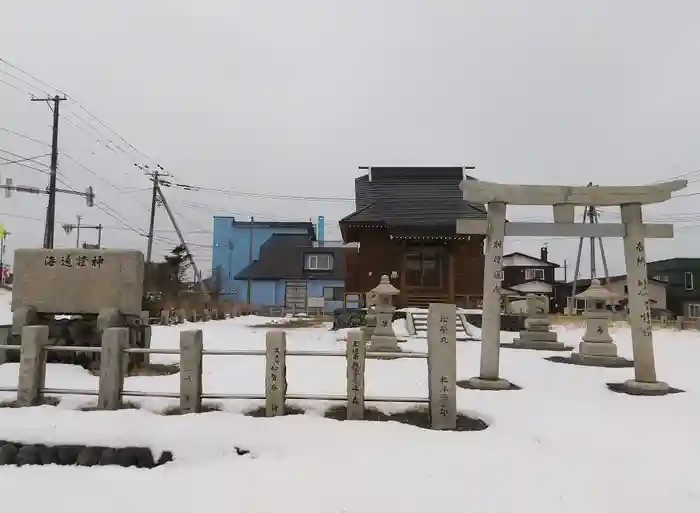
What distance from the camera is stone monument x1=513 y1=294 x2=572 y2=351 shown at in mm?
15741

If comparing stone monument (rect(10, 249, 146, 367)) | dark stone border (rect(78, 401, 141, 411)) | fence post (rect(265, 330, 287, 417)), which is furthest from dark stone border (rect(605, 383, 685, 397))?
stone monument (rect(10, 249, 146, 367))

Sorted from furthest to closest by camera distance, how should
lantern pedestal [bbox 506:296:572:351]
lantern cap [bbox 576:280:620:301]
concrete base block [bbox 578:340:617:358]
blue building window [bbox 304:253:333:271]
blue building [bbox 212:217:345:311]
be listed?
blue building window [bbox 304:253:333:271]
blue building [bbox 212:217:345:311]
lantern pedestal [bbox 506:296:572:351]
lantern cap [bbox 576:280:620:301]
concrete base block [bbox 578:340:617:358]

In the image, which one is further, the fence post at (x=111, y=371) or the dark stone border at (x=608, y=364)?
the dark stone border at (x=608, y=364)

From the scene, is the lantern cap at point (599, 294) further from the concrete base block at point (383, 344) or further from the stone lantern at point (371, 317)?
the stone lantern at point (371, 317)

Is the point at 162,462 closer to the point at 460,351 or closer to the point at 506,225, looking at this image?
→ the point at 506,225

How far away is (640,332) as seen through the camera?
918cm

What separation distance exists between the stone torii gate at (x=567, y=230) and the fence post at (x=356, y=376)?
10.6 feet

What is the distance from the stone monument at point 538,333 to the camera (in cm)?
1574

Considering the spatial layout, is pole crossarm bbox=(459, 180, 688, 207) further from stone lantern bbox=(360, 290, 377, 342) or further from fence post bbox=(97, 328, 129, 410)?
fence post bbox=(97, 328, 129, 410)

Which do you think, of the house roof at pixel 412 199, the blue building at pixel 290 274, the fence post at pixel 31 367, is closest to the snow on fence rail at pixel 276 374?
the fence post at pixel 31 367

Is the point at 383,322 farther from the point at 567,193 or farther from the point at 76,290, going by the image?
the point at 76,290

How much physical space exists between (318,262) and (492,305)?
33.0 metres

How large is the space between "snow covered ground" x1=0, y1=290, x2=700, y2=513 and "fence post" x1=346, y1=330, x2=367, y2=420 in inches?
14.7

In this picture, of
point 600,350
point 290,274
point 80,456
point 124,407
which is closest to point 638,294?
point 600,350
